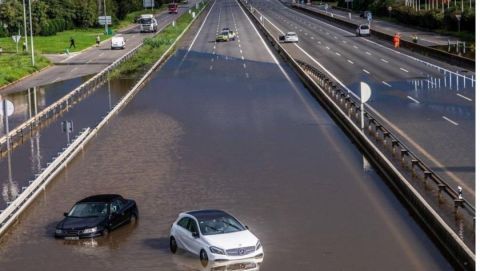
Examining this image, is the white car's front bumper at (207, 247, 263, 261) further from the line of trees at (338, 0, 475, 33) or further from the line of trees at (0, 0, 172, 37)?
the line of trees at (0, 0, 172, 37)

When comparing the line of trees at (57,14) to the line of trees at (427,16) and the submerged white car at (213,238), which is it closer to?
the line of trees at (427,16)

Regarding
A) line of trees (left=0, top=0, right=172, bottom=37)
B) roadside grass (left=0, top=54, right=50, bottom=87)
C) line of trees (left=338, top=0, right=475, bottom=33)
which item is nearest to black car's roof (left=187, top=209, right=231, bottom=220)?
roadside grass (left=0, top=54, right=50, bottom=87)

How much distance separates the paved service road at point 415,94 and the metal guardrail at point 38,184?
1241 cm

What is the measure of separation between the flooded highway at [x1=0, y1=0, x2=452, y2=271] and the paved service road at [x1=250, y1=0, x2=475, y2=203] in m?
2.56

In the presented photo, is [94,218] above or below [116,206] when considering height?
below

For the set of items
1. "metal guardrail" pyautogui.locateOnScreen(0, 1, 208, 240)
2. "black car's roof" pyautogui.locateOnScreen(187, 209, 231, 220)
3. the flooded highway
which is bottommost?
the flooded highway

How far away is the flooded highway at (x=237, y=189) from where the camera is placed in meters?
22.4

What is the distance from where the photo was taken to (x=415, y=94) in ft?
172

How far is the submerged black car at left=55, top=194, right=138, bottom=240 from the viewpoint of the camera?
24.1m

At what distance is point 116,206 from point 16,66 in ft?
169

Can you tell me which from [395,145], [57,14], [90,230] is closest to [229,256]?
[90,230]

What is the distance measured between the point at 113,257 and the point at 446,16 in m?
87.9

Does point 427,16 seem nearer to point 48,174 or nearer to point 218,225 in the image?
point 48,174

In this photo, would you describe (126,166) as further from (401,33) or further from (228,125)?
(401,33)
